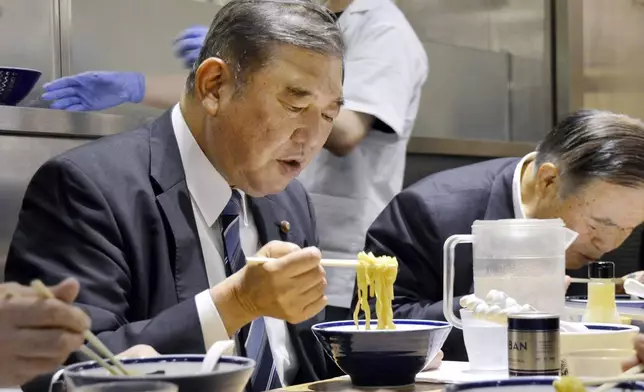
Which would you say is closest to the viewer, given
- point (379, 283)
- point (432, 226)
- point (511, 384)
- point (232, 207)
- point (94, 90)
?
point (511, 384)

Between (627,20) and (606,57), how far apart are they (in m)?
0.32

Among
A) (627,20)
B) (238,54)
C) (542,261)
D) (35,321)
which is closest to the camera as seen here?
(35,321)

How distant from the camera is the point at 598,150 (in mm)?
2301

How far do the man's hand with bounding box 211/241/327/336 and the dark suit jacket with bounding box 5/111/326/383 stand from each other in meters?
0.06

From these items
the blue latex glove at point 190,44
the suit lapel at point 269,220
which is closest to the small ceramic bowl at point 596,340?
the suit lapel at point 269,220

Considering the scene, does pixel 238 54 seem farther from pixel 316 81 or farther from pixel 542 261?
pixel 542 261

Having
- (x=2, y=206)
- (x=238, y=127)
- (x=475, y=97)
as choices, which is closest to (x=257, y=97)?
(x=238, y=127)

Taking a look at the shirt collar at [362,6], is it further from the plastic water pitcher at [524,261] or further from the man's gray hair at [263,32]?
the plastic water pitcher at [524,261]

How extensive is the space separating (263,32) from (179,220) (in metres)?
0.39

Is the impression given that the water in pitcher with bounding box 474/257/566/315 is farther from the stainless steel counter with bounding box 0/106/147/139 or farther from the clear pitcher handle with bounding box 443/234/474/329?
the stainless steel counter with bounding box 0/106/147/139

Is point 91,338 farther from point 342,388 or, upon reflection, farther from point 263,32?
point 263,32

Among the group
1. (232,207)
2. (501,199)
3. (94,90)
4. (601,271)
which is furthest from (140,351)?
(94,90)

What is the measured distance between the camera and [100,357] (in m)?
1.18

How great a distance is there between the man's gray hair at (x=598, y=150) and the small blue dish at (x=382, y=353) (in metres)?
0.89
